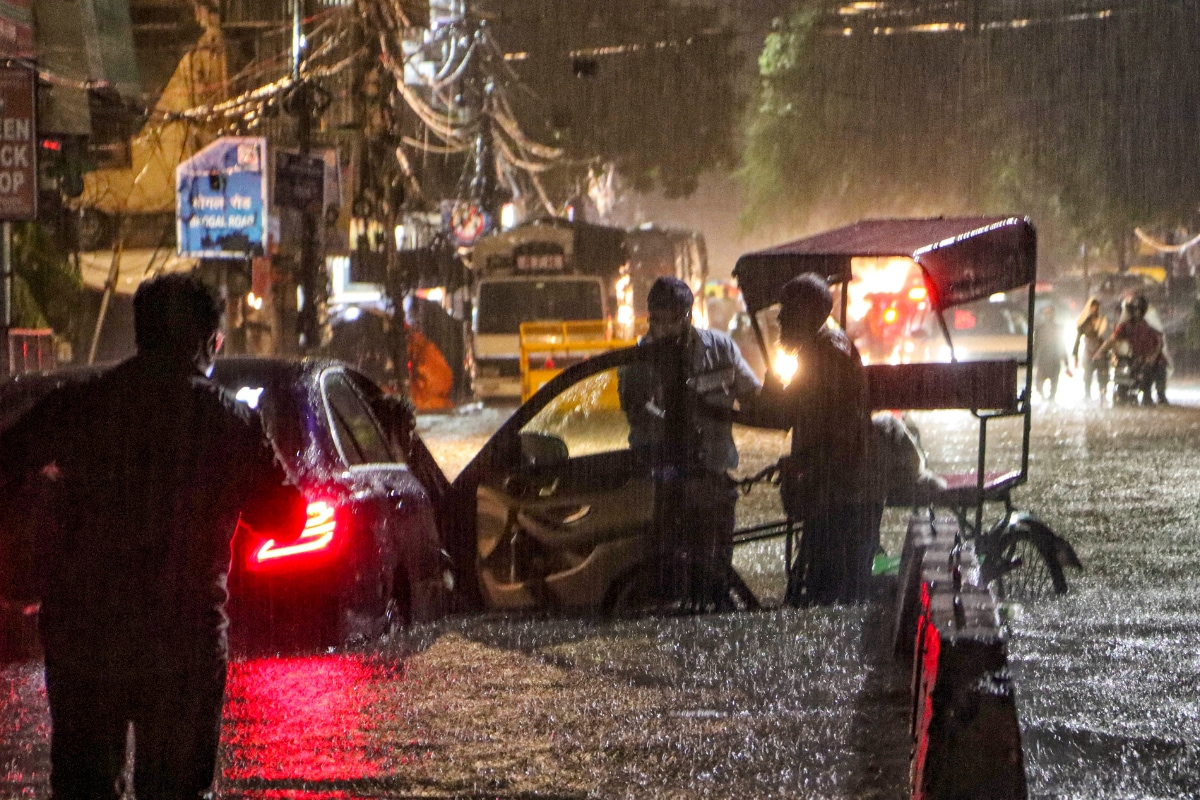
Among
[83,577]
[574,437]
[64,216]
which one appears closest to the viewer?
[83,577]

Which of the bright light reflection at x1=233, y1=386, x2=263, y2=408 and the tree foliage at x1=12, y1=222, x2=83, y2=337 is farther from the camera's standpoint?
the tree foliage at x1=12, y1=222, x2=83, y2=337

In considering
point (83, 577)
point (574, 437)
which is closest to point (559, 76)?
point (574, 437)

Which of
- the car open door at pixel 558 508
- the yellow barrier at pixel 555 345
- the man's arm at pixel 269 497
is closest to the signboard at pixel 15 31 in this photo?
the car open door at pixel 558 508

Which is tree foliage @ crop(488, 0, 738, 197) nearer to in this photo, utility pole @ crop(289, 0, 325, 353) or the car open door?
utility pole @ crop(289, 0, 325, 353)

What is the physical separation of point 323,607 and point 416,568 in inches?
40.9

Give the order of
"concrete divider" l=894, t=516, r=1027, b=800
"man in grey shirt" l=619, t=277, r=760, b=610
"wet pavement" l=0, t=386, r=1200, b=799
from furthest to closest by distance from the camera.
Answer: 1. "man in grey shirt" l=619, t=277, r=760, b=610
2. "wet pavement" l=0, t=386, r=1200, b=799
3. "concrete divider" l=894, t=516, r=1027, b=800

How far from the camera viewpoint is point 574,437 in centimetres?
1572

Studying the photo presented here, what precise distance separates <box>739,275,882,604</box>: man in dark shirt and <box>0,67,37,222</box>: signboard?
6497mm

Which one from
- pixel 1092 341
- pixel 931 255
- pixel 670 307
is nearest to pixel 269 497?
pixel 670 307

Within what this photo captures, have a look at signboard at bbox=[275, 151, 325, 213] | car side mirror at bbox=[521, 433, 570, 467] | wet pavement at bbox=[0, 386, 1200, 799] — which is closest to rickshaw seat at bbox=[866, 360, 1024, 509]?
wet pavement at bbox=[0, 386, 1200, 799]

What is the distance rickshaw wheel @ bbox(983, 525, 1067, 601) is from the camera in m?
7.81

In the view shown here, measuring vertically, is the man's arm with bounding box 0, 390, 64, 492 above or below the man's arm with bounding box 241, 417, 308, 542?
above

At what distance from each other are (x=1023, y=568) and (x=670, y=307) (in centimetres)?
257

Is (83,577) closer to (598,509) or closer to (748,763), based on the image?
(748,763)
